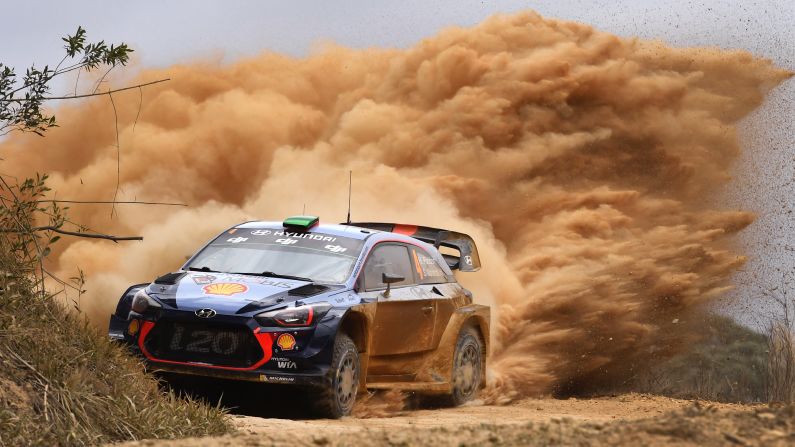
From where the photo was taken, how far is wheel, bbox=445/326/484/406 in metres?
12.4

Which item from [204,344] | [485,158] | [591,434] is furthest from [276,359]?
[485,158]

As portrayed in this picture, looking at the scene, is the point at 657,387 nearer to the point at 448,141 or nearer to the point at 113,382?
the point at 448,141

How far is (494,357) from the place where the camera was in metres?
15.8

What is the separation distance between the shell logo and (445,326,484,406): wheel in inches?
112

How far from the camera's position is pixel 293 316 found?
9875 millimetres

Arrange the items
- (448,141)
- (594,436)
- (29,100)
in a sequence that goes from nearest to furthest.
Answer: (594,436)
(29,100)
(448,141)

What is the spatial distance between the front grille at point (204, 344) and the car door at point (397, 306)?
131 cm

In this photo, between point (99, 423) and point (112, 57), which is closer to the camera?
point (99, 423)

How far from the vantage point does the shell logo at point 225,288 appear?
33.2 feet

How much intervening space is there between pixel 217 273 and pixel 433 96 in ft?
49.2

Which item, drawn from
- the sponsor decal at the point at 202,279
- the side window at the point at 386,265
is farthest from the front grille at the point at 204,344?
the side window at the point at 386,265

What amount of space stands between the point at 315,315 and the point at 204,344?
0.88 metres

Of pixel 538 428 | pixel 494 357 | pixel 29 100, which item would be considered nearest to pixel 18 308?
pixel 29 100

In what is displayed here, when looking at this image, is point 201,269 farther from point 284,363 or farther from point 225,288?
point 284,363
